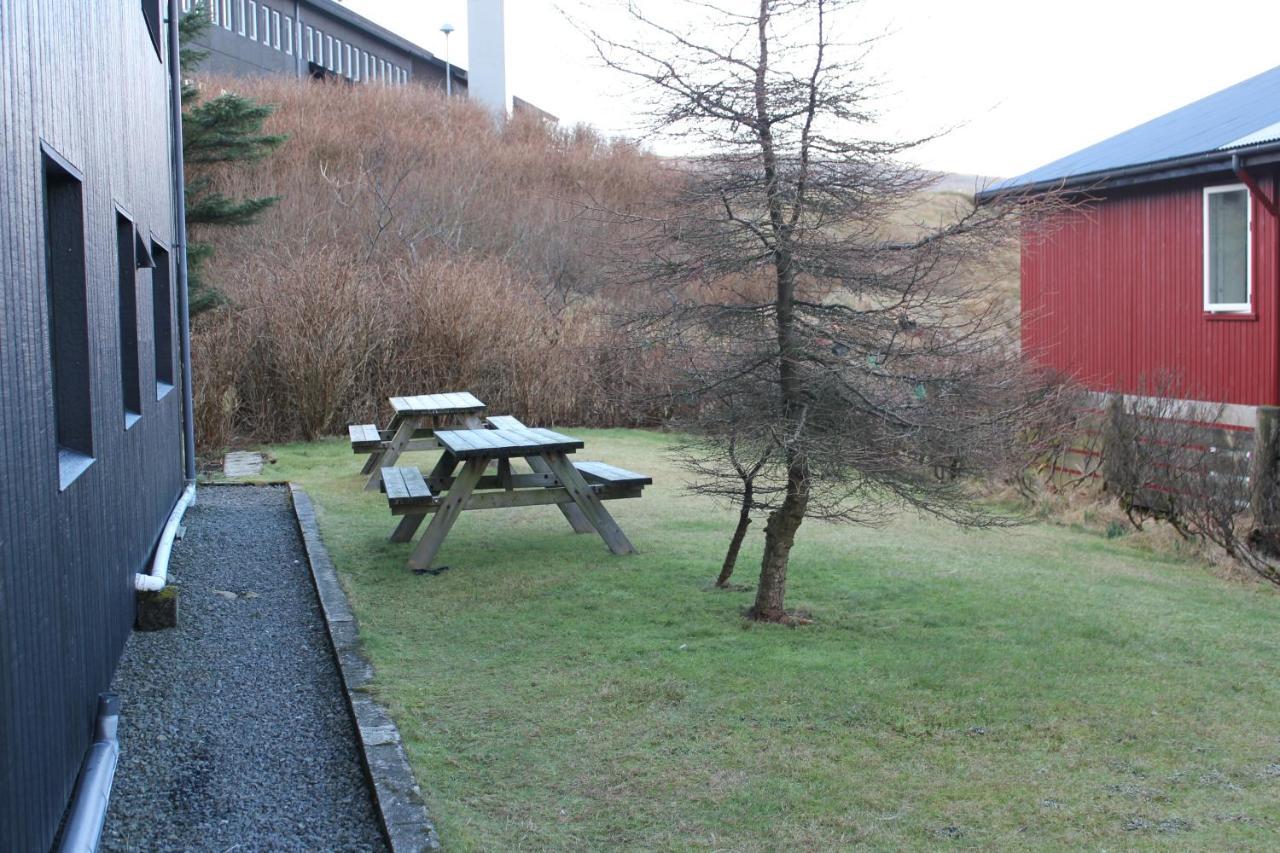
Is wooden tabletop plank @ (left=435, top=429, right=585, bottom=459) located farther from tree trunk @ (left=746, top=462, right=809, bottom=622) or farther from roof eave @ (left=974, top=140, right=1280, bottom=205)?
roof eave @ (left=974, top=140, right=1280, bottom=205)

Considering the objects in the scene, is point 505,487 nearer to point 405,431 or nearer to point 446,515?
point 446,515

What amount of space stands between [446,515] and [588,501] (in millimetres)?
899

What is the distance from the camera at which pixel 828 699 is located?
4969 mm

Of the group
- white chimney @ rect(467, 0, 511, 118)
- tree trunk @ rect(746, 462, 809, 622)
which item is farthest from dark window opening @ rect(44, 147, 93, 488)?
white chimney @ rect(467, 0, 511, 118)

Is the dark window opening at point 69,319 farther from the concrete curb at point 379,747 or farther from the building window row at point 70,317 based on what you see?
the concrete curb at point 379,747

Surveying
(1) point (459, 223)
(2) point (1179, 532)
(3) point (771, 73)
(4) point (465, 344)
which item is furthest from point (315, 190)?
(3) point (771, 73)

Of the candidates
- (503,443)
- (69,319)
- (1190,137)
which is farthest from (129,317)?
(1190,137)

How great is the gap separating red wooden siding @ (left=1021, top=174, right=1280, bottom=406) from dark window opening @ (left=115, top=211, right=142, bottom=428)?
312 inches

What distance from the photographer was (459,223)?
25.5m

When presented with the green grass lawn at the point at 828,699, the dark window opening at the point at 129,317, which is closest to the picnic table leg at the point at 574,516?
the green grass lawn at the point at 828,699

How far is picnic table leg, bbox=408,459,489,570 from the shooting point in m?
7.69

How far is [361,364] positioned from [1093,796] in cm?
1321

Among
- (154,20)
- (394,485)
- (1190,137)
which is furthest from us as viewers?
(1190,137)

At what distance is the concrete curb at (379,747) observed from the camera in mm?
3738
